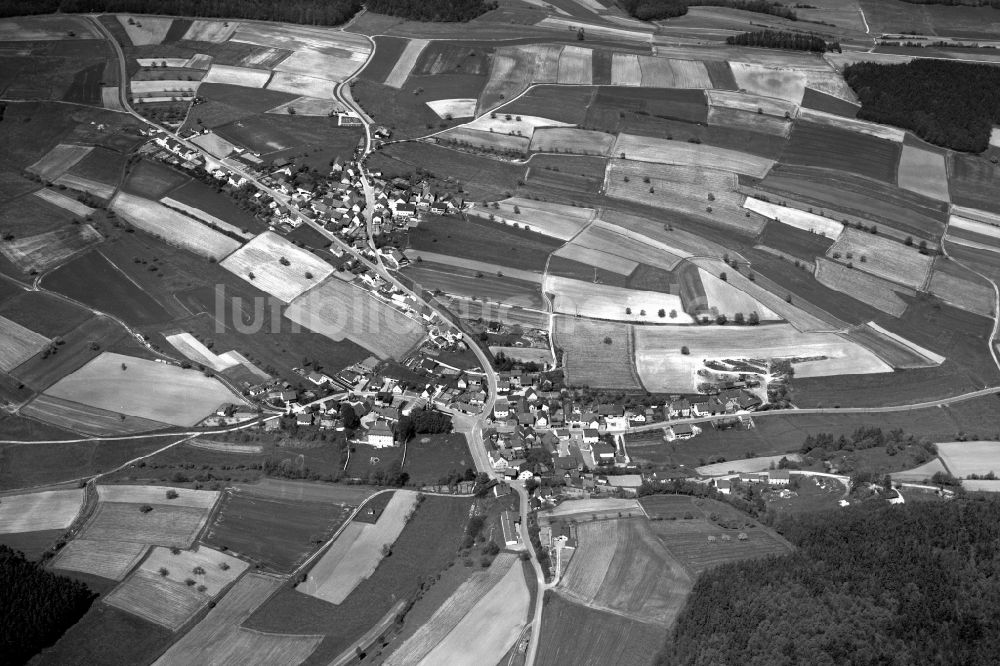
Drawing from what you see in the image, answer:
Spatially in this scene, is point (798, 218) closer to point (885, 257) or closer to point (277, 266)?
point (885, 257)

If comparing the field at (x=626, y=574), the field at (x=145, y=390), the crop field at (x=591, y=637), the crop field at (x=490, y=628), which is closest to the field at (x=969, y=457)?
the field at (x=626, y=574)

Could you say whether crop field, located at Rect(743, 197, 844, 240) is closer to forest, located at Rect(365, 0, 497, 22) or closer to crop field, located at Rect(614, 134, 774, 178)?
crop field, located at Rect(614, 134, 774, 178)

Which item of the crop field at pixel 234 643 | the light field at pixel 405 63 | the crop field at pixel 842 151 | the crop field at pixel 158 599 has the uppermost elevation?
the light field at pixel 405 63

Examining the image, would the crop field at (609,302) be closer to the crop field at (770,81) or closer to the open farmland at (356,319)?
the open farmland at (356,319)

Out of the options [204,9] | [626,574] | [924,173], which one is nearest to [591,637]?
[626,574]

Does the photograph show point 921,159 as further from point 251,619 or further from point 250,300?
point 251,619

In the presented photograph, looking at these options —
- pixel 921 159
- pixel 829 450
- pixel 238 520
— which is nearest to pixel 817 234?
pixel 921 159
